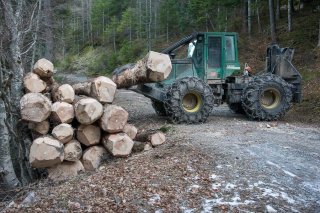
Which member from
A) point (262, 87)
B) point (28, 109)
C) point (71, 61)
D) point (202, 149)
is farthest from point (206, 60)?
point (71, 61)

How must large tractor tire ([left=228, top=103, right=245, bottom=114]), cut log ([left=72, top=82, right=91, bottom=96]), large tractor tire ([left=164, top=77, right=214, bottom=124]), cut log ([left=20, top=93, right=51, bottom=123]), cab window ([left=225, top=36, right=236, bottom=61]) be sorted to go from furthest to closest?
large tractor tire ([left=228, top=103, right=245, bottom=114]) → cab window ([left=225, top=36, right=236, bottom=61]) → large tractor tire ([left=164, top=77, right=214, bottom=124]) → cut log ([left=72, top=82, right=91, bottom=96]) → cut log ([left=20, top=93, right=51, bottom=123])

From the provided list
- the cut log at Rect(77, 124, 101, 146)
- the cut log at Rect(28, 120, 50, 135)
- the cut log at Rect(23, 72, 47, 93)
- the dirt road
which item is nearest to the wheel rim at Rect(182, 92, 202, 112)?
the dirt road

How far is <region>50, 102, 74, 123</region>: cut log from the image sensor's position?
25.4 ft

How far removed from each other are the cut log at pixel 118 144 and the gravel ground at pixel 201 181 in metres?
0.15

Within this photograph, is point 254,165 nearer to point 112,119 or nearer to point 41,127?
point 112,119

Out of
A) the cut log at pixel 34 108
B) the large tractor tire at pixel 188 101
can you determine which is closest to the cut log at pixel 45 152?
the cut log at pixel 34 108

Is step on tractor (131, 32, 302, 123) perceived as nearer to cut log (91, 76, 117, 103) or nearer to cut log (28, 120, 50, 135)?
cut log (91, 76, 117, 103)

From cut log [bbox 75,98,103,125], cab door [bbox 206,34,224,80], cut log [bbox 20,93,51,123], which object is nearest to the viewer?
cut log [bbox 20,93,51,123]

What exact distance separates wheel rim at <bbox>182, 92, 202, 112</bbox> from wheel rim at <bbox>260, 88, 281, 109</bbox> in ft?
6.36

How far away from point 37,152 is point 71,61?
4721cm

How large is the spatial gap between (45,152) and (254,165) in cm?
361

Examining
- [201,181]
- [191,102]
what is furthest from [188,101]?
[201,181]

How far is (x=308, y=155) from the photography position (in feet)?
24.8

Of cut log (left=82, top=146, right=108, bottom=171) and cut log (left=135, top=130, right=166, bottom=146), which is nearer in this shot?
cut log (left=82, top=146, right=108, bottom=171)
